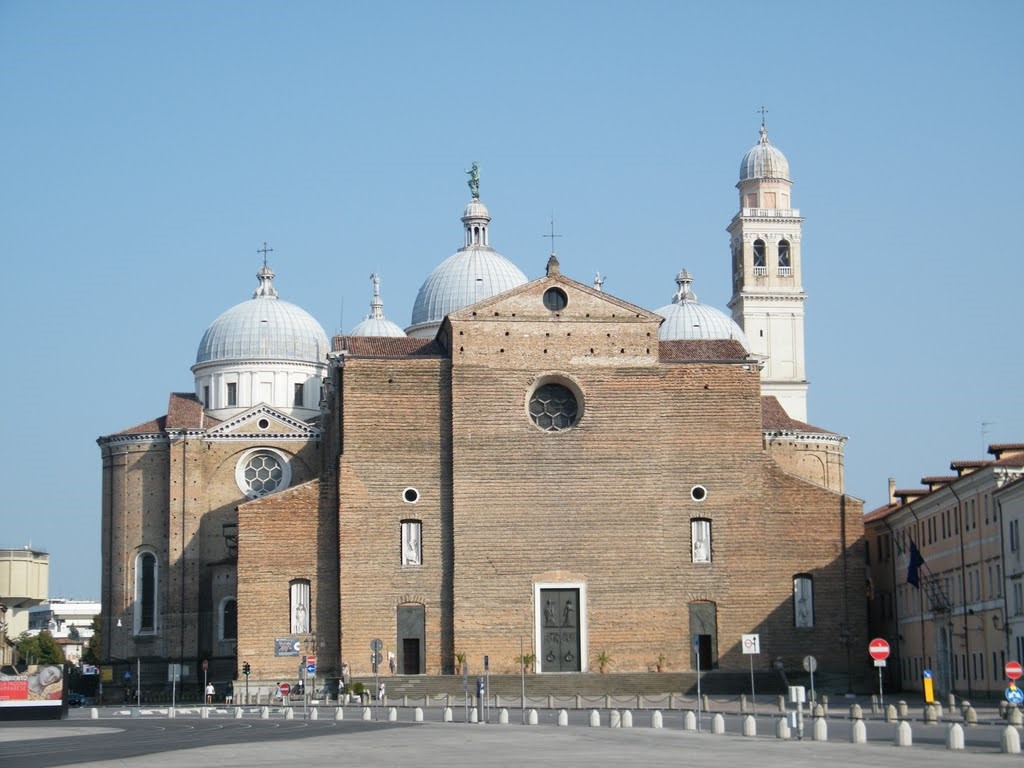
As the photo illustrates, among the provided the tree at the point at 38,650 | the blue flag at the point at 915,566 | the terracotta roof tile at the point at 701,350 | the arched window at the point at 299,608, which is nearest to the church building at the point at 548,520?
the arched window at the point at 299,608

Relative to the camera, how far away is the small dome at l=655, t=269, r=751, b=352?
3428 inches

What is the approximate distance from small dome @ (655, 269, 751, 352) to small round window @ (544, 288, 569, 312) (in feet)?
67.5

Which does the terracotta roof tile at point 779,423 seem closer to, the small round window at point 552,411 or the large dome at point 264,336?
the small round window at point 552,411

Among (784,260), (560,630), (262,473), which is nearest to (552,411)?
(560,630)

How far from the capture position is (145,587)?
7619 cm

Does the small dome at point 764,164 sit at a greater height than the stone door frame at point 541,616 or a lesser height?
greater

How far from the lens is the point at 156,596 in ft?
249

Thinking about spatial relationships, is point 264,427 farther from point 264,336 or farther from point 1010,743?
point 1010,743

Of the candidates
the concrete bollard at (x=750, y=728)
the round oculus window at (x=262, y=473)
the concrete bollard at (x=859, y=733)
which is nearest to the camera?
the concrete bollard at (x=859, y=733)

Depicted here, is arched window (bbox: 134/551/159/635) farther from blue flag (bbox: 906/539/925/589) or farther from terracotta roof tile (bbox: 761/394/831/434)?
blue flag (bbox: 906/539/925/589)

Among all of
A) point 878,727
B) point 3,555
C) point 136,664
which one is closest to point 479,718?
point 878,727

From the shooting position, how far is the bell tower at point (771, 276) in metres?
92.5

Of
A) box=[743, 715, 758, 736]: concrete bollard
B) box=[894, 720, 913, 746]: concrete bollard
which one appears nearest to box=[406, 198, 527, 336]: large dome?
box=[743, 715, 758, 736]: concrete bollard

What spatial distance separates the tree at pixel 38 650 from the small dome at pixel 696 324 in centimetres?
6056
